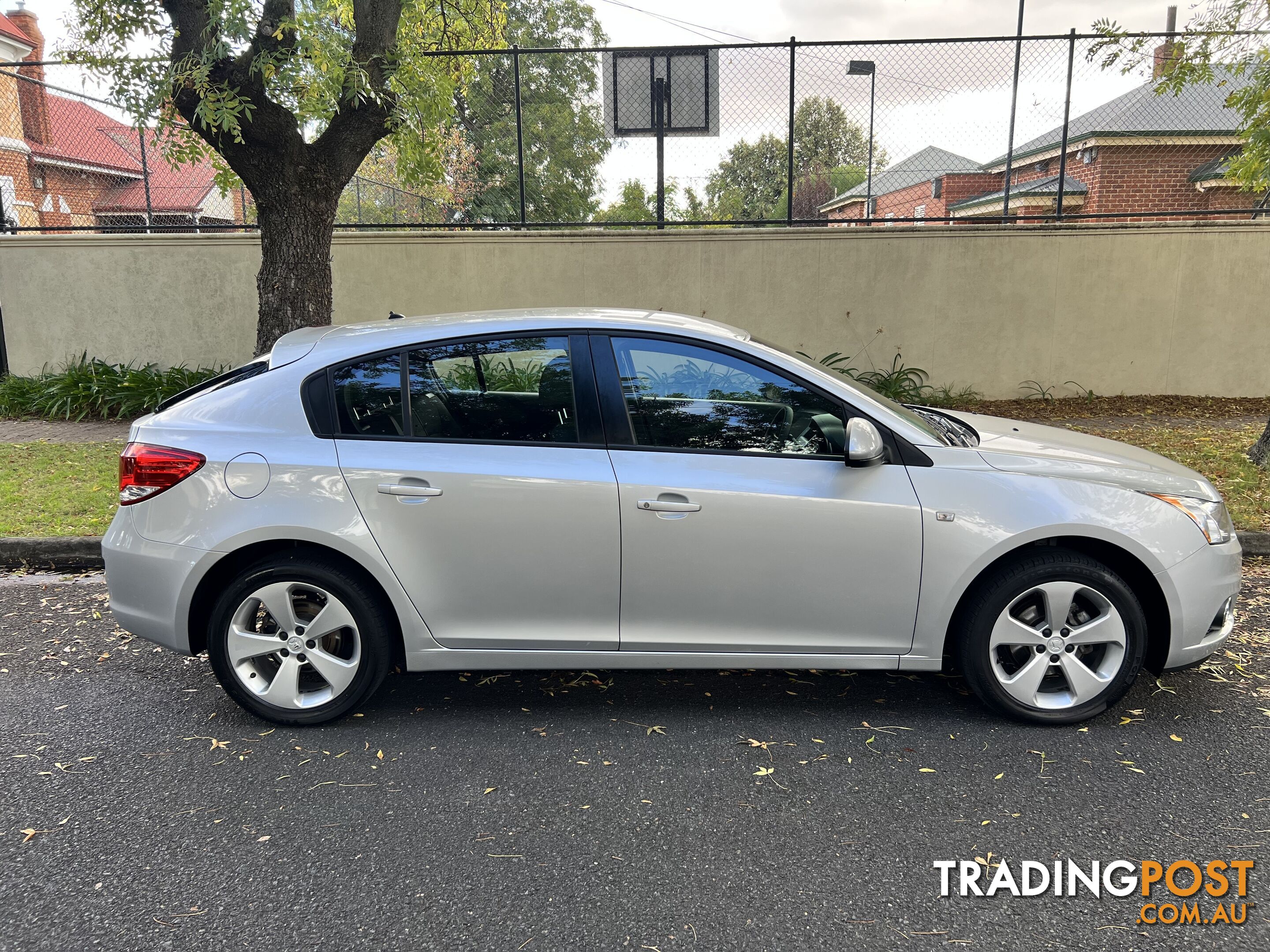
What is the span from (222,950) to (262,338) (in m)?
6.37

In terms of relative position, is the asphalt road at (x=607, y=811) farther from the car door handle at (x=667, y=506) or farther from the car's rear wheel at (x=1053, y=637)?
the car door handle at (x=667, y=506)

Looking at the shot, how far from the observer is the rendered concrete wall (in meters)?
10.8

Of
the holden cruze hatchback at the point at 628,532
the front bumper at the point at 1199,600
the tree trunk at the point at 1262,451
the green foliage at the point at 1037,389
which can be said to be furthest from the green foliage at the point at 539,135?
the front bumper at the point at 1199,600

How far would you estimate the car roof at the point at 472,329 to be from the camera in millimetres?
3693

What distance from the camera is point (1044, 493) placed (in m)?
3.48

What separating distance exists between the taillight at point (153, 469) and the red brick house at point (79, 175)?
910 centimetres

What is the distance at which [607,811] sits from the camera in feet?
10.1

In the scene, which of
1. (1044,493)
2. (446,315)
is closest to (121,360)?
(446,315)

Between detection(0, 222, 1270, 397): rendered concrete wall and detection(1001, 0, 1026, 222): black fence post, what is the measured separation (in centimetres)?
49

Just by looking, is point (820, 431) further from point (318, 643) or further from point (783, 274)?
point (783, 274)

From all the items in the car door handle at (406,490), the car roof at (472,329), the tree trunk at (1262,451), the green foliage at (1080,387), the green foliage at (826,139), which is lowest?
the tree trunk at (1262,451)

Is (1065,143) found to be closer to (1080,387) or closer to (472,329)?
(1080,387)

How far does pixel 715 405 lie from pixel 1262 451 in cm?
630

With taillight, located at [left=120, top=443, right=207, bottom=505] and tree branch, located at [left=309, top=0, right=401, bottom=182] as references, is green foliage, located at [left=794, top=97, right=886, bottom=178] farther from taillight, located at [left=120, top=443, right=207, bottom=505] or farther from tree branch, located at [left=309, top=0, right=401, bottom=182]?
taillight, located at [left=120, top=443, right=207, bottom=505]
